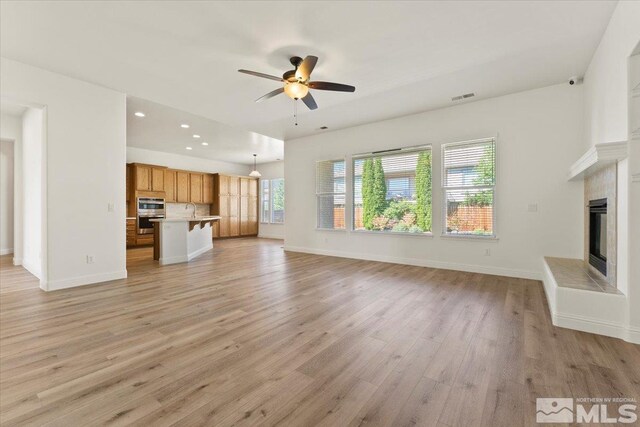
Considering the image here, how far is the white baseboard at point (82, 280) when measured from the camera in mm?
3758

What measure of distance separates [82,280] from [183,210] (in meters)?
6.05

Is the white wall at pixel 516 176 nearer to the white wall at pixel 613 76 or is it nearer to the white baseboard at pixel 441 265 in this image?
the white baseboard at pixel 441 265

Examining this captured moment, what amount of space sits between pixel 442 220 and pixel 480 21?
3.27 metres

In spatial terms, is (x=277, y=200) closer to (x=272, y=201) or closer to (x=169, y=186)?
(x=272, y=201)

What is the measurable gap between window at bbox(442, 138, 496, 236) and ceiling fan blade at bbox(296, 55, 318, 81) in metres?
3.15

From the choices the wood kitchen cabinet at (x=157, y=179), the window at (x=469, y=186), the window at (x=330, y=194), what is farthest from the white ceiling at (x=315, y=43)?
the wood kitchen cabinet at (x=157, y=179)

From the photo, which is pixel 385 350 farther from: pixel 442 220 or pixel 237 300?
pixel 442 220

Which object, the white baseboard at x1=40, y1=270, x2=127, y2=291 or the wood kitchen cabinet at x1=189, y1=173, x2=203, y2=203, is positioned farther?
the wood kitchen cabinet at x1=189, y1=173, x2=203, y2=203

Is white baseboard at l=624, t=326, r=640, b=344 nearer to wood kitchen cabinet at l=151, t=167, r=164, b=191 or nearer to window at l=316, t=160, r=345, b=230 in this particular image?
window at l=316, t=160, r=345, b=230

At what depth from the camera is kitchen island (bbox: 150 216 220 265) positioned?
221 inches

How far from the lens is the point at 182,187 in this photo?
9.37 metres

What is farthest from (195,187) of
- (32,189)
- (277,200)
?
(32,189)

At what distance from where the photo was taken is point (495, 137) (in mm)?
4645

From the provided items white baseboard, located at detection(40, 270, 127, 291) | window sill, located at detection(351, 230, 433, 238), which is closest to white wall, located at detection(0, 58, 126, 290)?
white baseboard, located at detection(40, 270, 127, 291)
